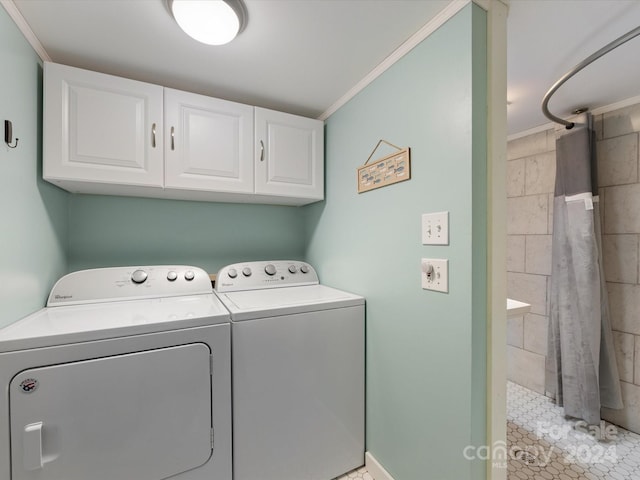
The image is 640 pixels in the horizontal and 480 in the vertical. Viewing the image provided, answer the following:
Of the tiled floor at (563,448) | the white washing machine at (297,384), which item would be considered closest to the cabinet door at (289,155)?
the white washing machine at (297,384)

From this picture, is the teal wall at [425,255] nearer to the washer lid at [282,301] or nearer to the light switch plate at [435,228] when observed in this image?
the light switch plate at [435,228]

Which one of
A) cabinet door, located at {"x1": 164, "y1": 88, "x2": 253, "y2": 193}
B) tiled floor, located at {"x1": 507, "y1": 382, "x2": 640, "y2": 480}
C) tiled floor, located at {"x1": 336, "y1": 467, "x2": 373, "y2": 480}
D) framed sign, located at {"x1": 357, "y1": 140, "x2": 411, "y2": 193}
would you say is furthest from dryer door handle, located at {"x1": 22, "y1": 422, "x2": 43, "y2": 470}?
tiled floor, located at {"x1": 507, "y1": 382, "x2": 640, "y2": 480}

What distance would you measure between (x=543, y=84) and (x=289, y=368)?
219 cm

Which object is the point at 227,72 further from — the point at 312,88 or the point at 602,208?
the point at 602,208

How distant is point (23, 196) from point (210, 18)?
1.10 m

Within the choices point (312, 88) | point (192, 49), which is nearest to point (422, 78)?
point (312, 88)

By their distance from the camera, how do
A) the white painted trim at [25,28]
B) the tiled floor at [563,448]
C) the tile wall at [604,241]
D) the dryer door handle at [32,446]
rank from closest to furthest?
the dryer door handle at [32,446], the white painted trim at [25,28], the tiled floor at [563,448], the tile wall at [604,241]

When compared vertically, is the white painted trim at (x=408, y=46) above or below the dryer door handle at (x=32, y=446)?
above

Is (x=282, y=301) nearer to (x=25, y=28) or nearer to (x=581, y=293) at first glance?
(x=25, y=28)

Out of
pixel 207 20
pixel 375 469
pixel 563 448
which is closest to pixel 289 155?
pixel 207 20

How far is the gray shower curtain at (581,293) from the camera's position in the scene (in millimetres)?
1876

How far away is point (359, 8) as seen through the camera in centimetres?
108

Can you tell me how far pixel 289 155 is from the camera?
6.14ft

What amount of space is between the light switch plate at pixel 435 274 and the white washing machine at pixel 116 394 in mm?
905
